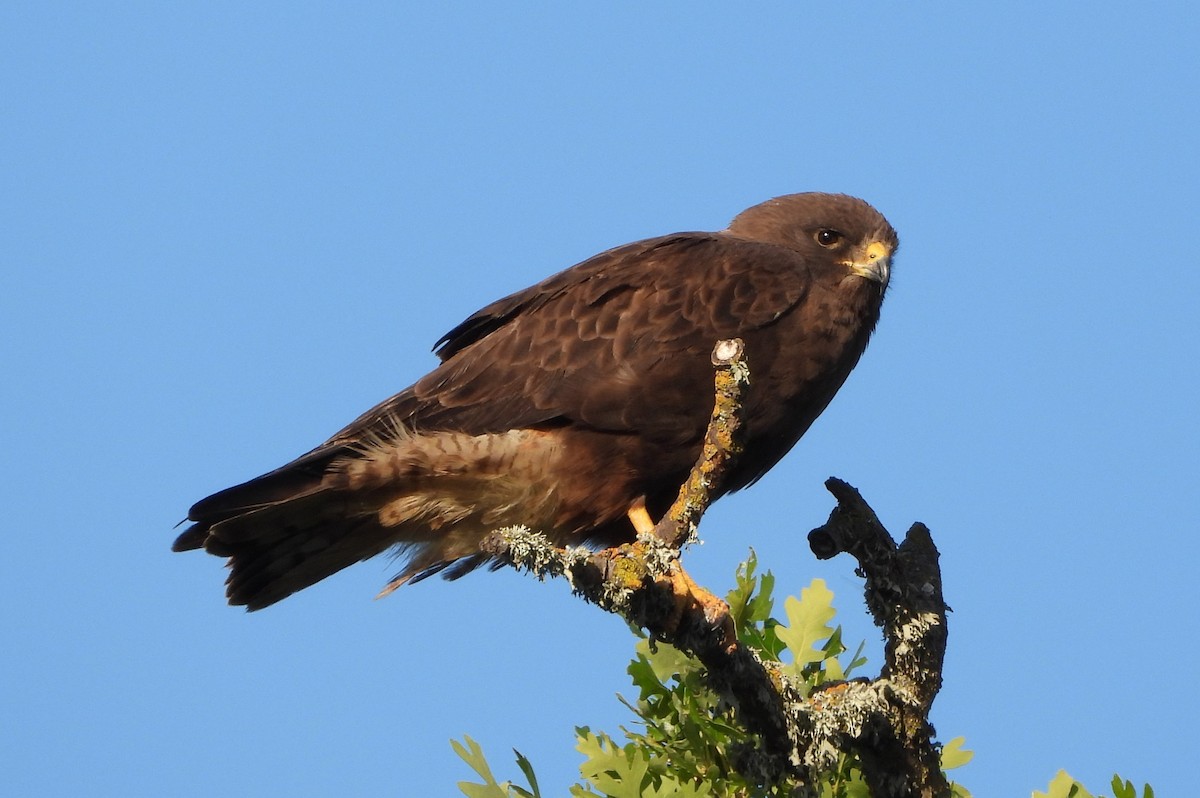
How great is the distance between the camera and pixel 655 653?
15.1 ft

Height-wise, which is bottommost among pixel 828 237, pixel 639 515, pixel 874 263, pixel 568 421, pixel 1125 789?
pixel 1125 789

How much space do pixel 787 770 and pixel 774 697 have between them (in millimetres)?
266

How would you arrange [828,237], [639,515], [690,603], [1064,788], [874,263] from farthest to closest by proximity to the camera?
[828,237] < [874,263] < [639,515] < [1064,788] < [690,603]

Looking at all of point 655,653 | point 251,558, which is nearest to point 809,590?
point 655,653

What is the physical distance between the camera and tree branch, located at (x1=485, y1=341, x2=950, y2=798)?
397 centimetres

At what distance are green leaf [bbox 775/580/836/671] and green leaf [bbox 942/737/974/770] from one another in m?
0.50

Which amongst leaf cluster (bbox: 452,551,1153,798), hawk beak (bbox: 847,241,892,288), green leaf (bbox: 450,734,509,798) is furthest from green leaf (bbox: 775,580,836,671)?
hawk beak (bbox: 847,241,892,288)

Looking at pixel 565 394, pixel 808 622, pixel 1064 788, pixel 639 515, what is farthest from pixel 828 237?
pixel 1064 788

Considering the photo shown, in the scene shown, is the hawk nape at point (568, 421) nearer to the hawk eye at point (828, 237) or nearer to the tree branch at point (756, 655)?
the hawk eye at point (828, 237)

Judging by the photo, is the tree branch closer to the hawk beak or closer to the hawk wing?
the hawk wing

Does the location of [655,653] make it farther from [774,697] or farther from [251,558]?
[251,558]

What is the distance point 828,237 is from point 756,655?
302cm

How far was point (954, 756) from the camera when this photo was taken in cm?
470

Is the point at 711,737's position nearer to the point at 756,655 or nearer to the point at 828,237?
the point at 756,655
